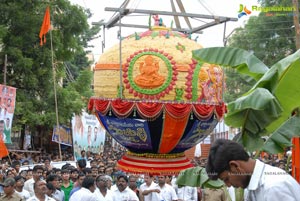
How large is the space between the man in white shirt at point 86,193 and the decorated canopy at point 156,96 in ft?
9.14

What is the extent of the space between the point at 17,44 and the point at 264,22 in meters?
13.3

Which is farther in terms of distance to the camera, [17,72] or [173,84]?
[17,72]

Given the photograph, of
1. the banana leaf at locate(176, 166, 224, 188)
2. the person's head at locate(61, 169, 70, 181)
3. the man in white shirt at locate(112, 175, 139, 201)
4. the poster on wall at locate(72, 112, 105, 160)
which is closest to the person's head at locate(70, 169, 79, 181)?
the person's head at locate(61, 169, 70, 181)

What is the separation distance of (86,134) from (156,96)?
498 inches

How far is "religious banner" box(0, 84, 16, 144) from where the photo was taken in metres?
13.0

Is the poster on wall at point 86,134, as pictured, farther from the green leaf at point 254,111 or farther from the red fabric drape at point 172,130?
the green leaf at point 254,111

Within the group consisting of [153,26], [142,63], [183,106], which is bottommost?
[183,106]

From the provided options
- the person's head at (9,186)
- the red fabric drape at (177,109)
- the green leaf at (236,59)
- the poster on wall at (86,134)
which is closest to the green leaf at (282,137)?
the green leaf at (236,59)

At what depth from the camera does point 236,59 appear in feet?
20.0

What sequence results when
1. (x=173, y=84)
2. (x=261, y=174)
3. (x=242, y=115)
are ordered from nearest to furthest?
(x=261, y=174)
(x=242, y=115)
(x=173, y=84)

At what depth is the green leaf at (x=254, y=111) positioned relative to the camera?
4.39 meters

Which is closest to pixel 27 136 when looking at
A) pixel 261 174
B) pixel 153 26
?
pixel 153 26

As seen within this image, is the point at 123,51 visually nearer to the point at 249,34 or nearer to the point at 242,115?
the point at 242,115

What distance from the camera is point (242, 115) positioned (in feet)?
16.0
